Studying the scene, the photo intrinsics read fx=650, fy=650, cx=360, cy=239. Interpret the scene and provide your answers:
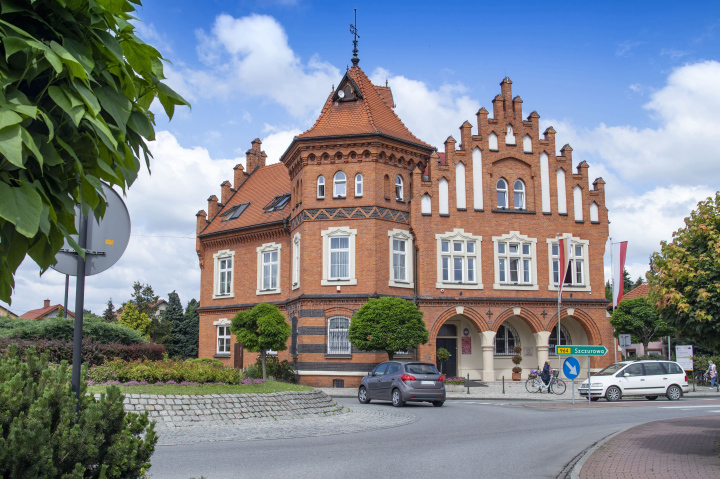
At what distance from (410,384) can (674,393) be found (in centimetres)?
1167

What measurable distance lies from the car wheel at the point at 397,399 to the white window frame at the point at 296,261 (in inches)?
471

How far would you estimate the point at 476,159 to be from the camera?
33406mm

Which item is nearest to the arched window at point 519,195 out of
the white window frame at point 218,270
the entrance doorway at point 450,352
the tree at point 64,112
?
the entrance doorway at point 450,352

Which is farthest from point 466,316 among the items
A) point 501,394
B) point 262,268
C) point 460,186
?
point 262,268

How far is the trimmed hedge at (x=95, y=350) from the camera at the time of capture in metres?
15.8

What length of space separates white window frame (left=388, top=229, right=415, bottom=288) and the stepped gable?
4.61 metres

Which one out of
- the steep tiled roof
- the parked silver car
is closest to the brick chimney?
the steep tiled roof

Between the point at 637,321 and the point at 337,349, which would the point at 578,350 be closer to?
the point at 337,349

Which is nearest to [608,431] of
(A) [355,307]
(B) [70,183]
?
(B) [70,183]

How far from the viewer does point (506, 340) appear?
112 feet

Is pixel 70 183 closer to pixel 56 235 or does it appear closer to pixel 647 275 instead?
pixel 56 235

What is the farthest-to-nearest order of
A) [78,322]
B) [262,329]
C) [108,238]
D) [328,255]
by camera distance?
[328,255], [262,329], [108,238], [78,322]

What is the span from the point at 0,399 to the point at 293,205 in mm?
30015

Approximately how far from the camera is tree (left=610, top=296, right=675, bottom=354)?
32688 millimetres
